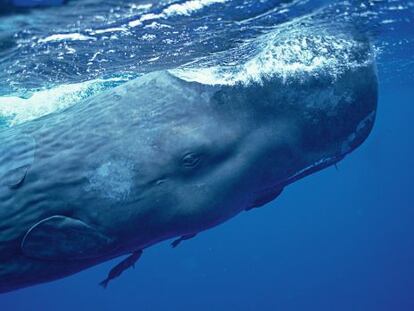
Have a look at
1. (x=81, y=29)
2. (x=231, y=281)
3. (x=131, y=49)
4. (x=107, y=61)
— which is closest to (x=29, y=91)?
(x=107, y=61)

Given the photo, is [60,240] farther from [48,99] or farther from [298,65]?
[48,99]

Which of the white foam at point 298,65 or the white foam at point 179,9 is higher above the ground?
the white foam at point 179,9

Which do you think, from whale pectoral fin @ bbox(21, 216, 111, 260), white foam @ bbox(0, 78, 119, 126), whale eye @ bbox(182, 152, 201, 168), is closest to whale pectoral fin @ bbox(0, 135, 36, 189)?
whale pectoral fin @ bbox(21, 216, 111, 260)

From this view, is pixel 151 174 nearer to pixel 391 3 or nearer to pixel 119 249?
pixel 119 249

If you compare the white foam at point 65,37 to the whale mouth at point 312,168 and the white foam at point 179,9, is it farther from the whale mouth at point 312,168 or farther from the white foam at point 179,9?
the whale mouth at point 312,168

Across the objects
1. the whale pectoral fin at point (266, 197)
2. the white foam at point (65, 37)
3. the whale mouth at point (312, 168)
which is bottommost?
the whale pectoral fin at point (266, 197)

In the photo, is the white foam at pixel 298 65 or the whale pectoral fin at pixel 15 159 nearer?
the whale pectoral fin at pixel 15 159

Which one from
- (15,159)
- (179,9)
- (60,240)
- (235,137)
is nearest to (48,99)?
(179,9)

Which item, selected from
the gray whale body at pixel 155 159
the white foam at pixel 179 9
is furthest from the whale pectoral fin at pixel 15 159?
the white foam at pixel 179 9

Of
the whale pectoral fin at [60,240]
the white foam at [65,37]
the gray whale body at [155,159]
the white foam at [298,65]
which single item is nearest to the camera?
the whale pectoral fin at [60,240]

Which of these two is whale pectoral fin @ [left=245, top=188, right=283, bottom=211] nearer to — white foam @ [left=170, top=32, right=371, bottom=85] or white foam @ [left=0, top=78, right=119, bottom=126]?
white foam @ [left=170, top=32, right=371, bottom=85]

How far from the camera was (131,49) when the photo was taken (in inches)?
334

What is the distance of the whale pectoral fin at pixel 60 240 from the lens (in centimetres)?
322

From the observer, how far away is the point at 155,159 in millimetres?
3836
